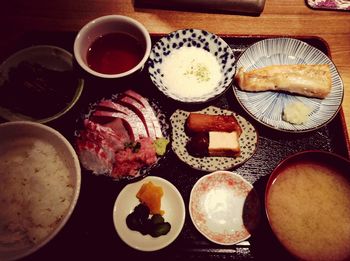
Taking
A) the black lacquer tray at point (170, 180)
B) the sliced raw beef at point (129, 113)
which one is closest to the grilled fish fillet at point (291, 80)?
the black lacquer tray at point (170, 180)

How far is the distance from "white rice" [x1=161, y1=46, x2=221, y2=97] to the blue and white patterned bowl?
0.03 metres

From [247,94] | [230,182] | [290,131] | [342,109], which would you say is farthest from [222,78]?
[342,109]

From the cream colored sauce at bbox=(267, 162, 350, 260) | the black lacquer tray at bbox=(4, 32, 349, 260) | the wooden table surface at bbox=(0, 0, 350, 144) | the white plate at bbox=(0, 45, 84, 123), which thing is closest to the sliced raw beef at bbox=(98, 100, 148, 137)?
the black lacquer tray at bbox=(4, 32, 349, 260)

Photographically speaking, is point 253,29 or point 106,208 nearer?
point 106,208

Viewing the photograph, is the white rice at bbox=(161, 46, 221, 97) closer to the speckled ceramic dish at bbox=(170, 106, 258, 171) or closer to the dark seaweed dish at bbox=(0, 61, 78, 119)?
the speckled ceramic dish at bbox=(170, 106, 258, 171)

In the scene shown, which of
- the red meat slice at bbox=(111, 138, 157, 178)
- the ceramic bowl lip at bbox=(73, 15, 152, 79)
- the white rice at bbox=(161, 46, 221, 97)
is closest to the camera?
the red meat slice at bbox=(111, 138, 157, 178)

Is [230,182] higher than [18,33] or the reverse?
the reverse

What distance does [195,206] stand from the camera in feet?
7.26

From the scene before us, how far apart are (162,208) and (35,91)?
121 centimetres

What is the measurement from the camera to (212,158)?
236 cm

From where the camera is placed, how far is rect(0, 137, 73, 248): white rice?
1.99 meters

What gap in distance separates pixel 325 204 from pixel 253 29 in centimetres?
166

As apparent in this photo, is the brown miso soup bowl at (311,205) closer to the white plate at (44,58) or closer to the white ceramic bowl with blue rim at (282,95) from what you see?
the white ceramic bowl with blue rim at (282,95)

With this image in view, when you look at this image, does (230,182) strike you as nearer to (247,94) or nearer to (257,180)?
(257,180)
